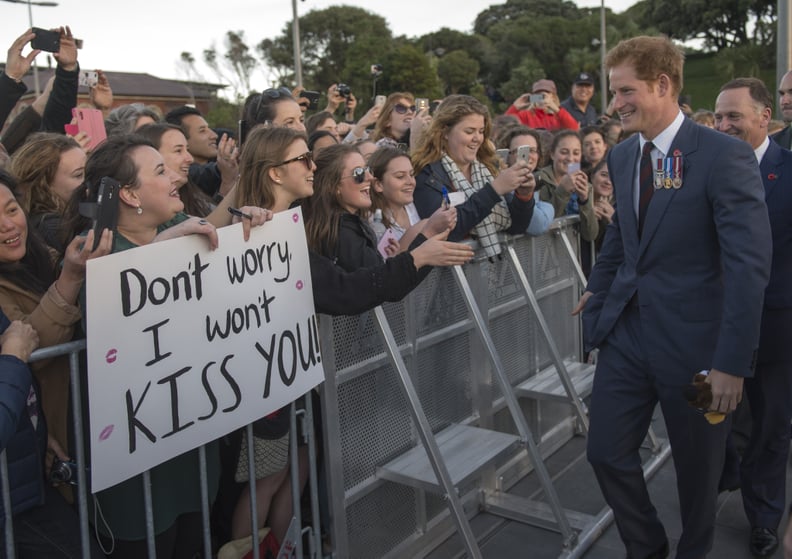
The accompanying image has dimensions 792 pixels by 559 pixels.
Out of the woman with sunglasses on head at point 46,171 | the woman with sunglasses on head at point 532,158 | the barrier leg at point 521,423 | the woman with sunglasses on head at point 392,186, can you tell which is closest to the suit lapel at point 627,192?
the woman with sunglasses on head at point 532,158

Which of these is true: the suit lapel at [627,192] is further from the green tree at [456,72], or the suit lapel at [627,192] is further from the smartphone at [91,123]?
the green tree at [456,72]

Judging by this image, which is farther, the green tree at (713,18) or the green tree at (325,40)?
the green tree at (325,40)

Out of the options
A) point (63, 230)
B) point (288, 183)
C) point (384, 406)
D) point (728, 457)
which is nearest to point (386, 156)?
point (288, 183)

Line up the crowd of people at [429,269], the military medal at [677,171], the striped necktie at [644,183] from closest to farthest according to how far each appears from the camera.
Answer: the crowd of people at [429,269], the military medal at [677,171], the striped necktie at [644,183]

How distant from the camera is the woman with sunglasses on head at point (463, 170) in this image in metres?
4.22

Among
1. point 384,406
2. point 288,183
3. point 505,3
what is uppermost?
point 505,3

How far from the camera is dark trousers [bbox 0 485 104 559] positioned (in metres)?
2.21

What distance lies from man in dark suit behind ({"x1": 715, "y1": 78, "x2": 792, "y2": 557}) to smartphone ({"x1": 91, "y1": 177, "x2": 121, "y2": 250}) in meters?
2.91

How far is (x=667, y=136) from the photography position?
299 centimetres

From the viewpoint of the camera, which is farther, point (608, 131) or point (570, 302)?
point (608, 131)

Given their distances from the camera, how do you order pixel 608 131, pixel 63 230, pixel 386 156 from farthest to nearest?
pixel 608 131, pixel 386 156, pixel 63 230

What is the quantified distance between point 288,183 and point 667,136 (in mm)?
1540

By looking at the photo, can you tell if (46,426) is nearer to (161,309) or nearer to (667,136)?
(161,309)

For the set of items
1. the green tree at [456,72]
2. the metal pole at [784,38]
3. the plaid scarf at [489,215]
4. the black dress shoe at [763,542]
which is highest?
the green tree at [456,72]
